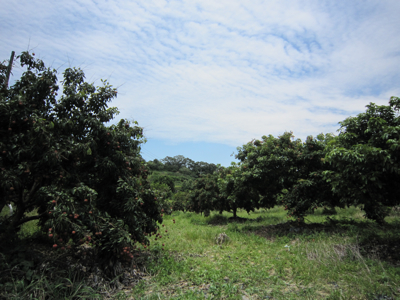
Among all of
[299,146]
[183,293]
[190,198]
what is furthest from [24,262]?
[190,198]

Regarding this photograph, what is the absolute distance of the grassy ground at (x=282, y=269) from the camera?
17.3 feet

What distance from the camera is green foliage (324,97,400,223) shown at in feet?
21.2

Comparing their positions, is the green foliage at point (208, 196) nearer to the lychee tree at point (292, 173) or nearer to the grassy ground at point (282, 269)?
the lychee tree at point (292, 173)

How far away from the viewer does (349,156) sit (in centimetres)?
683

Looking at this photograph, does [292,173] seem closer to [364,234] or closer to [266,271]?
[364,234]

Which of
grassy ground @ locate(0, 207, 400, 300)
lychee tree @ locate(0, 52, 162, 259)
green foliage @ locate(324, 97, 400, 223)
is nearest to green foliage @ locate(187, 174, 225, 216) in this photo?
grassy ground @ locate(0, 207, 400, 300)

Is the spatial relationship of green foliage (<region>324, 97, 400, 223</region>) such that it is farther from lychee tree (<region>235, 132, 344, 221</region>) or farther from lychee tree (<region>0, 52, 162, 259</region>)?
lychee tree (<region>0, 52, 162, 259</region>)

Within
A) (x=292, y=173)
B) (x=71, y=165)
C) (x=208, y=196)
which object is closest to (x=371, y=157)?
(x=292, y=173)

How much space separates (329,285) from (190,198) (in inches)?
682

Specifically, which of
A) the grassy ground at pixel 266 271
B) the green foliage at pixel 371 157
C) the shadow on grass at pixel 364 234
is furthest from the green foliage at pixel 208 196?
the green foliage at pixel 371 157

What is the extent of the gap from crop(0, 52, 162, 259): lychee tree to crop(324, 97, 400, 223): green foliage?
5817 millimetres

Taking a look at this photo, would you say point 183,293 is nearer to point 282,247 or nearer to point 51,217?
point 51,217

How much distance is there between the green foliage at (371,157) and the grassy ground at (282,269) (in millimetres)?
1678

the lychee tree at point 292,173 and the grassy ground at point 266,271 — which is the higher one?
the lychee tree at point 292,173
